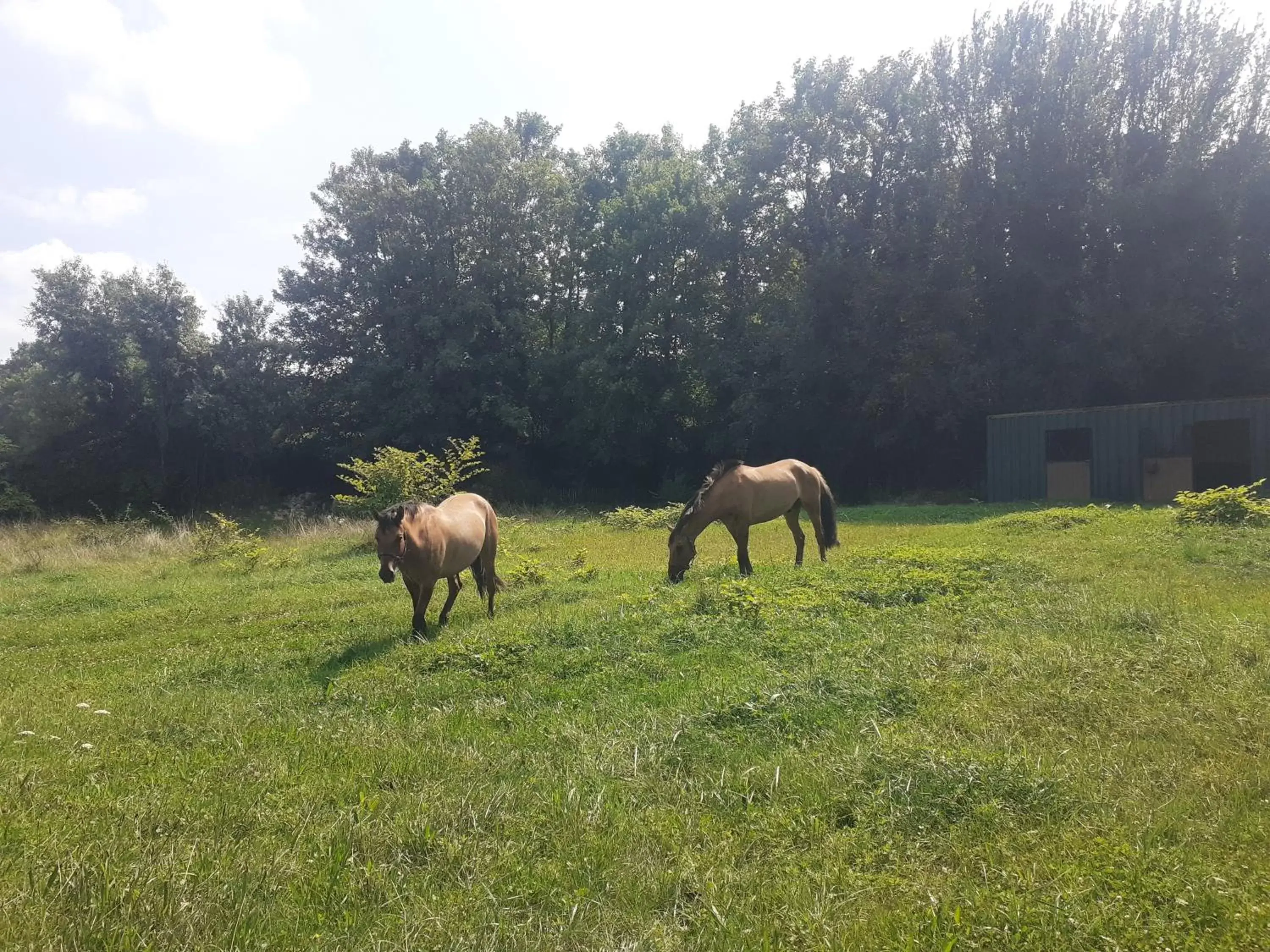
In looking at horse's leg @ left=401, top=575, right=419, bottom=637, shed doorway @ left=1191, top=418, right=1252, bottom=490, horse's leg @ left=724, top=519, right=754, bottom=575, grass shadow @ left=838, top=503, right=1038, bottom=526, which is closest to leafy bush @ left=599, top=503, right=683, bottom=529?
grass shadow @ left=838, top=503, right=1038, bottom=526

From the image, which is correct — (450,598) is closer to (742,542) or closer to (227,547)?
(742,542)

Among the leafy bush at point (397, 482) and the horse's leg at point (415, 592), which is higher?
the leafy bush at point (397, 482)

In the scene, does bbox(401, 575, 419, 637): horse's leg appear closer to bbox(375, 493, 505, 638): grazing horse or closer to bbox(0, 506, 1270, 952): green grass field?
bbox(375, 493, 505, 638): grazing horse

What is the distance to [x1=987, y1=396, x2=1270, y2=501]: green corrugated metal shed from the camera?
64.3 ft

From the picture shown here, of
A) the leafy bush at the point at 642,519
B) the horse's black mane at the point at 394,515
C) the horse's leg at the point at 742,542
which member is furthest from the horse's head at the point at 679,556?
the leafy bush at the point at 642,519

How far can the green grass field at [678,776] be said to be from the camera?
2.84 metres

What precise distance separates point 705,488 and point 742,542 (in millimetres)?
926

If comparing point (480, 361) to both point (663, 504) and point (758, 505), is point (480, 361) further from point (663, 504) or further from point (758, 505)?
point (758, 505)

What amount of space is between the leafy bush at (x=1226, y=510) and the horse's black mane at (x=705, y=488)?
750 cm

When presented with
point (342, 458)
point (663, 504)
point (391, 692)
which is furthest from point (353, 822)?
point (342, 458)

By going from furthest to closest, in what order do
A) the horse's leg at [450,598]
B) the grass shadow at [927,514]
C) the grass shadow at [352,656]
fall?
the grass shadow at [927,514]
the horse's leg at [450,598]
the grass shadow at [352,656]

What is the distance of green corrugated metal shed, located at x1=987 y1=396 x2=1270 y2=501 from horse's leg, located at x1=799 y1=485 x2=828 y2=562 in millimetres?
13142

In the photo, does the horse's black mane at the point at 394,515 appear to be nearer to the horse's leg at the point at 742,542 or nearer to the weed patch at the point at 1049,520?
the horse's leg at the point at 742,542

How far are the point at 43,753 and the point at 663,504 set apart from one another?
84.8 feet
